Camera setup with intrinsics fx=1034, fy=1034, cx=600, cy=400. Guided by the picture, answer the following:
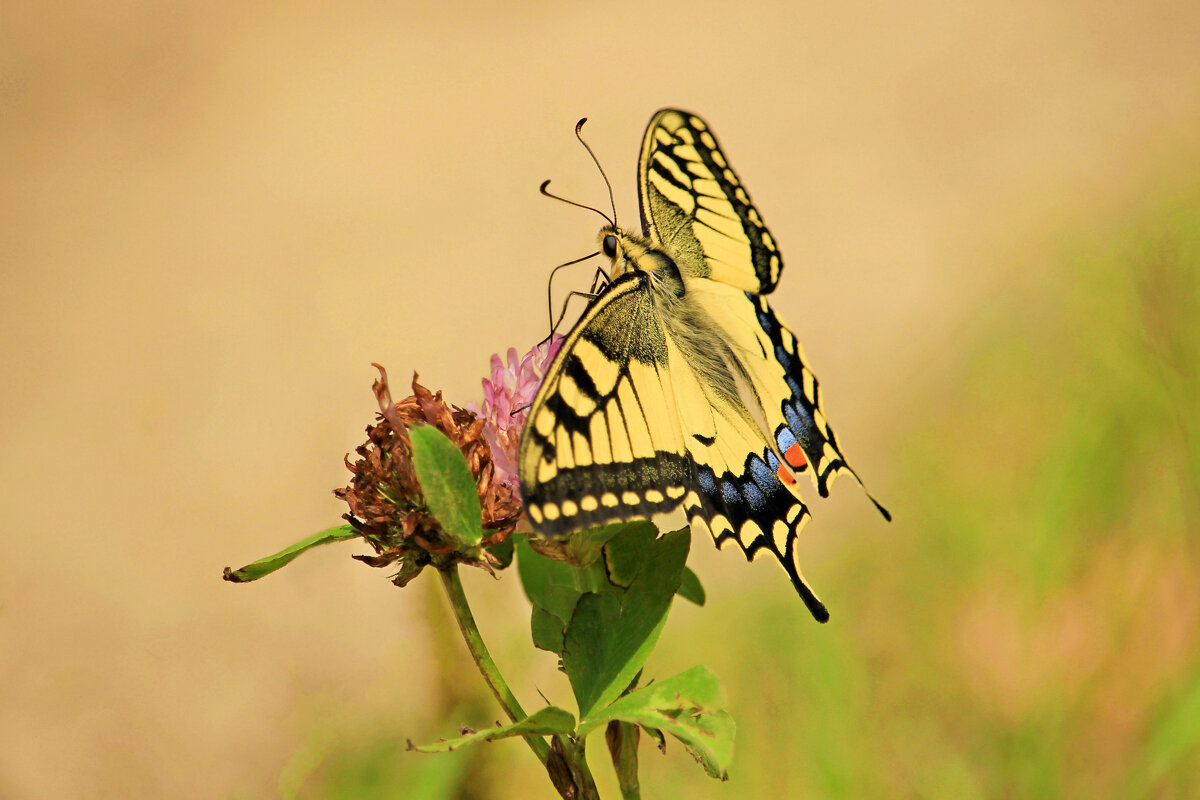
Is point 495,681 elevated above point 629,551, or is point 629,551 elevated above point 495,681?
point 629,551

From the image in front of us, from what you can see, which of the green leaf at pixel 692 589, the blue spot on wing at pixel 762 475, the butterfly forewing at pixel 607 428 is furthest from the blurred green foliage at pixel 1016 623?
the butterfly forewing at pixel 607 428

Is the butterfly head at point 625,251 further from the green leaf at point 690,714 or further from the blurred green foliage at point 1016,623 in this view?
the blurred green foliage at point 1016,623

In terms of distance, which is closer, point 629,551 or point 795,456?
point 629,551

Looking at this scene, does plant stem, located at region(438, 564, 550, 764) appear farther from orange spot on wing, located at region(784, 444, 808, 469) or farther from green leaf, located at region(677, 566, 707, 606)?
orange spot on wing, located at region(784, 444, 808, 469)

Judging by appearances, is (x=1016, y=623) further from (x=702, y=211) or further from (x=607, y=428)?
(x=607, y=428)

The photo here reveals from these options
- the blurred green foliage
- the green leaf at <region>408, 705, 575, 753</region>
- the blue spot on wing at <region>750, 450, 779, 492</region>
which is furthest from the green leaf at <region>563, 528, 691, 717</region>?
the blurred green foliage

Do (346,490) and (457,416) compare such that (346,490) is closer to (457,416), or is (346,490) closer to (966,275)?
(457,416)

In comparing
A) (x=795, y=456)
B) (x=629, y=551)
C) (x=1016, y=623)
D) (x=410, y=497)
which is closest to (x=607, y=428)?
(x=629, y=551)
